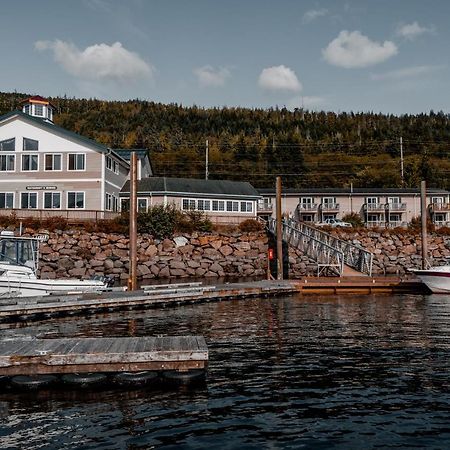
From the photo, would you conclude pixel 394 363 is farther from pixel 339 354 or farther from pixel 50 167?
pixel 50 167

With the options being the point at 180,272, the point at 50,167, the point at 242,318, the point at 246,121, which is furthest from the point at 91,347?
the point at 246,121

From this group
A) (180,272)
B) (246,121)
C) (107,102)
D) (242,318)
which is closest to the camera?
(242,318)

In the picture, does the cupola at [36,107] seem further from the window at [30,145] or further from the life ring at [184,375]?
the life ring at [184,375]

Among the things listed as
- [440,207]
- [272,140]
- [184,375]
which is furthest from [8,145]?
[272,140]

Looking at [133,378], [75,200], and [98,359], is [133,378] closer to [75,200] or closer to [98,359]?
[98,359]

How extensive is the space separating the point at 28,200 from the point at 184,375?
37.4 meters

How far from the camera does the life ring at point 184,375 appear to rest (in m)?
10.4

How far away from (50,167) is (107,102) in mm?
115900

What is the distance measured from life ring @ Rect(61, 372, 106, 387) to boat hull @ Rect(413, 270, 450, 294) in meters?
23.8

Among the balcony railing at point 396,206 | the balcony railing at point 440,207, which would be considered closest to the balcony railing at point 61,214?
the balcony railing at point 396,206

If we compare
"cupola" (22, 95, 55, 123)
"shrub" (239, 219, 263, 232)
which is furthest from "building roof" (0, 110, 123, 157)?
"shrub" (239, 219, 263, 232)

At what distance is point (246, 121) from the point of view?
142375 mm

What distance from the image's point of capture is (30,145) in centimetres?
4369

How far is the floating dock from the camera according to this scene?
66.1ft
